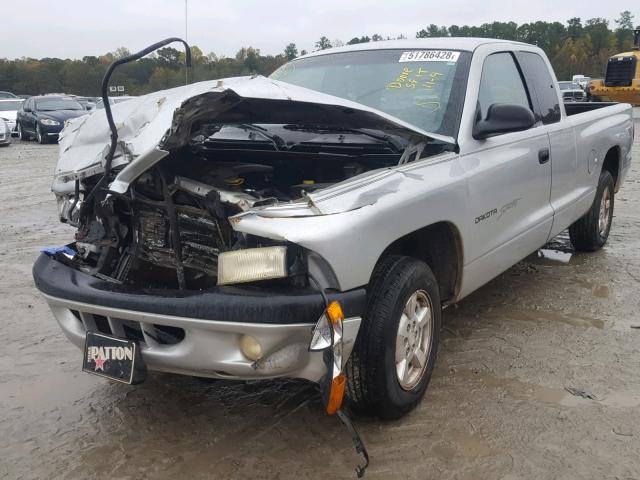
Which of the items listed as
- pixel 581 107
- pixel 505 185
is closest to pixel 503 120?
pixel 505 185

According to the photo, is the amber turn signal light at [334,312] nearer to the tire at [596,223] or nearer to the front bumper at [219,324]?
the front bumper at [219,324]

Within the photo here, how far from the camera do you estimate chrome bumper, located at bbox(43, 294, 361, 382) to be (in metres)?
2.28

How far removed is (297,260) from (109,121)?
3.21 feet

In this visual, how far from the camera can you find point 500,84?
3918 mm

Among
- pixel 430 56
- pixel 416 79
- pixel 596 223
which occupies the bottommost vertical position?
pixel 596 223

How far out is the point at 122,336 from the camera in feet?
8.43

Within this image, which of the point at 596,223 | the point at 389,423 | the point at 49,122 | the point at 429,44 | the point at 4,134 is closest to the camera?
the point at 389,423

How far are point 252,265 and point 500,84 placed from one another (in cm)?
236

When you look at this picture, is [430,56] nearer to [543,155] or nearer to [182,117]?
[543,155]

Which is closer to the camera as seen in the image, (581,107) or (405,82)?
(405,82)

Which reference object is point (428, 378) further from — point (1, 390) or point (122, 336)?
point (1, 390)

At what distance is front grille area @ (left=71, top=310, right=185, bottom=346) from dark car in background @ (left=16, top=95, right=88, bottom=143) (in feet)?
56.5

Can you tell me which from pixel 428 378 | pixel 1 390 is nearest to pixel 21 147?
pixel 1 390

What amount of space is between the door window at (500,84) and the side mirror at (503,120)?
0.21 m
